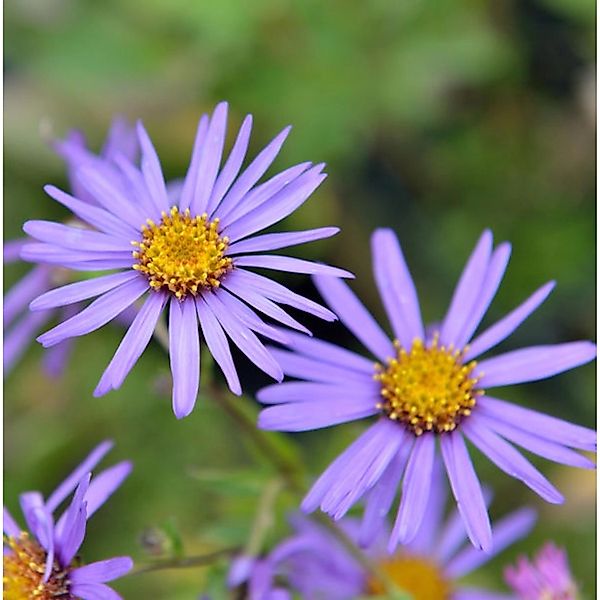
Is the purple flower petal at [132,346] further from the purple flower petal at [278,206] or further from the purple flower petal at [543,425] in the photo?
the purple flower petal at [543,425]

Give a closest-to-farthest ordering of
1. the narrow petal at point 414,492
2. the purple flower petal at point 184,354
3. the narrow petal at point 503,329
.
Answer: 1. the purple flower petal at point 184,354
2. the narrow petal at point 414,492
3. the narrow petal at point 503,329

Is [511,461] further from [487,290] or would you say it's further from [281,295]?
[281,295]

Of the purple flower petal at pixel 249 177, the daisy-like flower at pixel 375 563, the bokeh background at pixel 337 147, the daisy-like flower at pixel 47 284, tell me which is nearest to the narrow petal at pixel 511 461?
the daisy-like flower at pixel 375 563

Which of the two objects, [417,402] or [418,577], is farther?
[418,577]

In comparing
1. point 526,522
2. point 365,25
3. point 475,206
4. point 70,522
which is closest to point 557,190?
point 475,206

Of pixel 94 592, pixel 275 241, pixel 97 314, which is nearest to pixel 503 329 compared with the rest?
pixel 275 241
